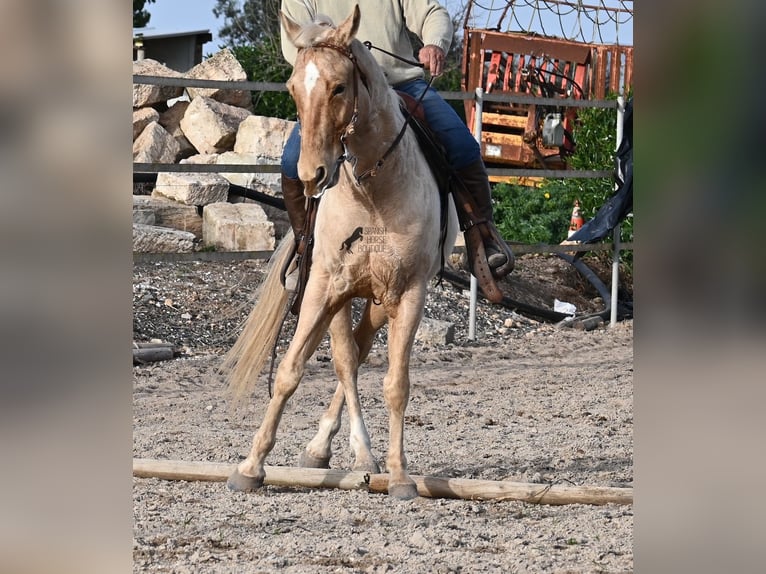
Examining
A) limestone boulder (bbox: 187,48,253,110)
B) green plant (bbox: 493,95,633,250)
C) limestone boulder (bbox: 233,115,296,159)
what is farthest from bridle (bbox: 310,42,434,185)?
limestone boulder (bbox: 187,48,253,110)

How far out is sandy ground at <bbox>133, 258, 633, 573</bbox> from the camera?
3.08 metres

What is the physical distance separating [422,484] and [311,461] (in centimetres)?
78

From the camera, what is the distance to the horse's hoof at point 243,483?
407 centimetres

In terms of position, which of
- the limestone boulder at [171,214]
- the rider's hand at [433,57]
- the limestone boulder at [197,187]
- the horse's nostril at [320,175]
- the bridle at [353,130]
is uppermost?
the rider's hand at [433,57]

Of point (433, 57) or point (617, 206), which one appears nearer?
point (433, 57)

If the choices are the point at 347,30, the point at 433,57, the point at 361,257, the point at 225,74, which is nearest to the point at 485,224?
the point at 433,57

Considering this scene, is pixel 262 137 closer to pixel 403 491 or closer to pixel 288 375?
pixel 288 375

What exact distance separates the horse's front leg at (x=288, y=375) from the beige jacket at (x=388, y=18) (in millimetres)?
1290

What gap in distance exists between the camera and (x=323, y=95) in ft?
11.3

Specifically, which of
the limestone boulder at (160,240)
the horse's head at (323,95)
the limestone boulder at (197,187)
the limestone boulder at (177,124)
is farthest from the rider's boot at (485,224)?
the limestone boulder at (177,124)

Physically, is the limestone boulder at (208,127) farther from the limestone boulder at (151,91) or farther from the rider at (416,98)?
the rider at (416,98)

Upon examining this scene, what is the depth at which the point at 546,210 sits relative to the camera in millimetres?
12617
